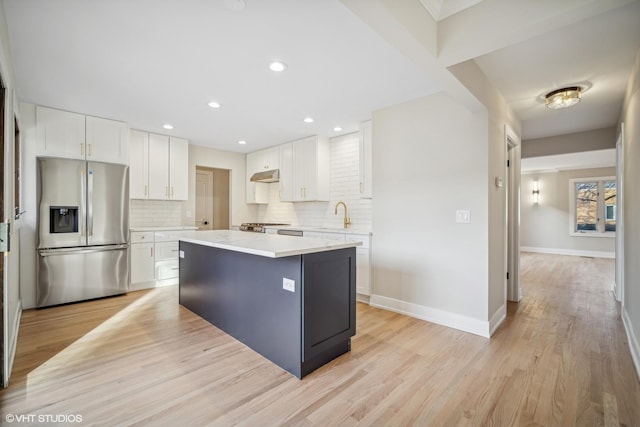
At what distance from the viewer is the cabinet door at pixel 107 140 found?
3.86 m

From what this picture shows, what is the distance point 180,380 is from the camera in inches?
79.6

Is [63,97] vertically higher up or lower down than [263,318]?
higher up

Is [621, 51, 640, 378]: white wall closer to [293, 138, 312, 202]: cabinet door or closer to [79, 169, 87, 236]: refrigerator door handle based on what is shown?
[293, 138, 312, 202]: cabinet door

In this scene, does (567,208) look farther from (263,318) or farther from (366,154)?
(263,318)

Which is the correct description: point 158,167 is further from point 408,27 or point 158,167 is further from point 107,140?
point 408,27

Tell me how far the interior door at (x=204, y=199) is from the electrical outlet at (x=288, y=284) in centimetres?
457

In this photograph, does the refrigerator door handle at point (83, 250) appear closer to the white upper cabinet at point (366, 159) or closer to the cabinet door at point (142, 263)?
the cabinet door at point (142, 263)

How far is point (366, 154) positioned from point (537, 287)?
355 cm

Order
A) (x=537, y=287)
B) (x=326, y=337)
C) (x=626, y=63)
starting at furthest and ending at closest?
1. (x=537, y=287)
2. (x=626, y=63)
3. (x=326, y=337)

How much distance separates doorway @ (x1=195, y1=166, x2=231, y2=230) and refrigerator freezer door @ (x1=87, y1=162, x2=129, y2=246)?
2.06 m

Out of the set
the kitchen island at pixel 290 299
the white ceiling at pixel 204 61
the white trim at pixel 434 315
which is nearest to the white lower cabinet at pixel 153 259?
the white ceiling at pixel 204 61

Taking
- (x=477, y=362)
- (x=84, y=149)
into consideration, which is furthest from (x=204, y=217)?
(x=477, y=362)

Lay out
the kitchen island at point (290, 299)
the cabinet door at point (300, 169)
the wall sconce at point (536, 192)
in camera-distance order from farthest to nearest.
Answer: the wall sconce at point (536, 192), the cabinet door at point (300, 169), the kitchen island at point (290, 299)

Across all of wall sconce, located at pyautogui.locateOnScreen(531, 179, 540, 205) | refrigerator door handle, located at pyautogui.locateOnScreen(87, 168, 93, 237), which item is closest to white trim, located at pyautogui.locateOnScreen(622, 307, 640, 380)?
refrigerator door handle, located at pyautogui.locateOnScreen(87, 168, 93, 237)
